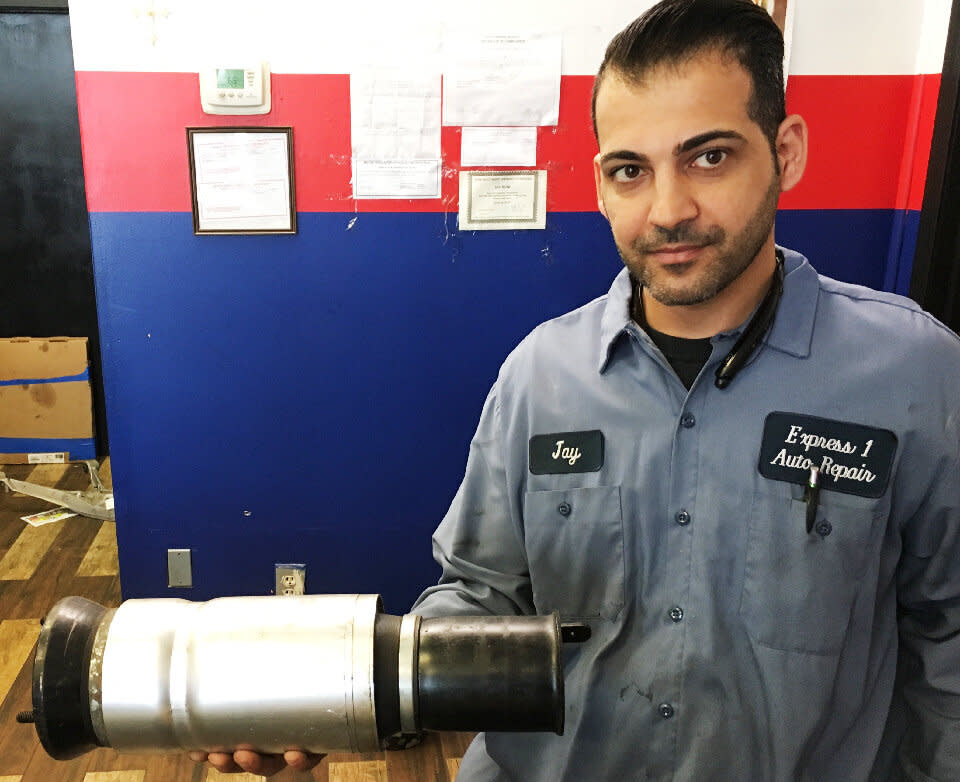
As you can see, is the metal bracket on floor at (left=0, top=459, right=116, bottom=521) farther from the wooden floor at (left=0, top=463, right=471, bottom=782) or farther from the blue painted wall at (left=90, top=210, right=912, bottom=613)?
the blue painted wall at (left=90, top=210, right=912, bottom=613)

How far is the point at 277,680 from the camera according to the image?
2.52 feet

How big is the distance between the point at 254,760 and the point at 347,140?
1706 mm

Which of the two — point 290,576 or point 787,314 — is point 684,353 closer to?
point 787,314

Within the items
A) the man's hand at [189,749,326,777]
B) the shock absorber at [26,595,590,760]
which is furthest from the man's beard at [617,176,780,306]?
the man's hand at [189,749,326,777]

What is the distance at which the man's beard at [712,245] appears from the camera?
37.7 inches

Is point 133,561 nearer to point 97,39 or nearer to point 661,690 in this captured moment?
point 97,39

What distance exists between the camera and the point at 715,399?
99 centimetres

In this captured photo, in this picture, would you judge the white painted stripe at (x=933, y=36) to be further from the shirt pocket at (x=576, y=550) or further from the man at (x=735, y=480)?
the shirt pocket at (x=576, y=550)

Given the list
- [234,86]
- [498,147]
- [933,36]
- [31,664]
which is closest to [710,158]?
[498,147]

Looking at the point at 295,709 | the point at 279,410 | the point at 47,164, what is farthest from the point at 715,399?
the point at 47,164

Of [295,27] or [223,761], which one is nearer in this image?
[223,761]

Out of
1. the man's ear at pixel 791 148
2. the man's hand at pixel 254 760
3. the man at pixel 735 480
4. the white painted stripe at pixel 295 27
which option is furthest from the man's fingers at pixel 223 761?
the white painted stripe at pixel 295 27

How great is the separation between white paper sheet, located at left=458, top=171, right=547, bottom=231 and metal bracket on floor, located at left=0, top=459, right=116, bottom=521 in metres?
2.38

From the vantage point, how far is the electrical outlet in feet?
7.96
